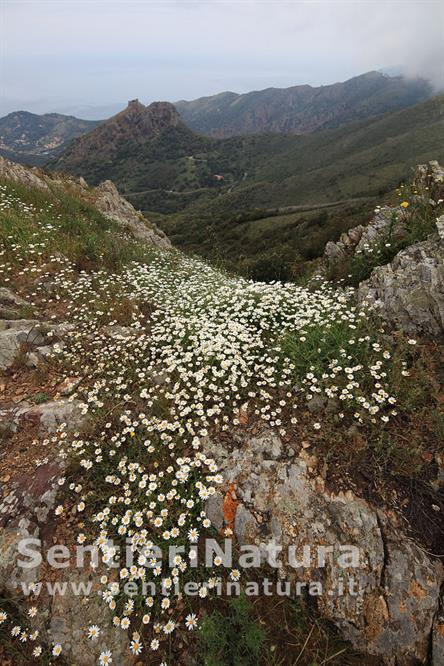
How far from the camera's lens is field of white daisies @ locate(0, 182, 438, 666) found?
3.76 meters

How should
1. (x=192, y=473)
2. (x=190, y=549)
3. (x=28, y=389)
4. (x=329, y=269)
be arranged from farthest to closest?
(x=329, y=269)
(x=28, y=389)
(x=192, y=473)
(x=190, y=549)

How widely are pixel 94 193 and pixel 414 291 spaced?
2135 centimetres

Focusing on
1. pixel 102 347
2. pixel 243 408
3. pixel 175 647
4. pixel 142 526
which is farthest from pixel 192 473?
pixel 102 347

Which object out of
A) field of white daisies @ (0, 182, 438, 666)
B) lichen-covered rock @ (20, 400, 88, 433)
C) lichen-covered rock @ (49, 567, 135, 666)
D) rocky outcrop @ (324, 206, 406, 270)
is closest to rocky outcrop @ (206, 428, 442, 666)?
field of white daisies @ (0, 182, 438, 666)

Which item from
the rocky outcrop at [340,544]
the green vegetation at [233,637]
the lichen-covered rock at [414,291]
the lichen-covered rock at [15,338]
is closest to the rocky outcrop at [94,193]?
the lichen-covered rock at [15,338]

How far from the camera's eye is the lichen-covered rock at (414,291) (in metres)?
6.18

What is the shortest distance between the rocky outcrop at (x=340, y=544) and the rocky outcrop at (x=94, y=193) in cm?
1526

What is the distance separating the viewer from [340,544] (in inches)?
155

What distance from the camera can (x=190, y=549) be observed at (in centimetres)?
401

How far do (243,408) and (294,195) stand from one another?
18458cm

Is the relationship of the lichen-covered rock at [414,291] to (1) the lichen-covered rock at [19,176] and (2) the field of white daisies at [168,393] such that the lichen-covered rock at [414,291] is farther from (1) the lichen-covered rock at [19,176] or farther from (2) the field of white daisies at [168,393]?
(1) the lichen-covered rock at [19,176]

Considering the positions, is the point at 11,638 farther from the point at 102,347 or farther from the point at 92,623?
the point at 102,347

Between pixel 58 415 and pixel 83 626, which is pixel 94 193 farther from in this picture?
pixel 83 626

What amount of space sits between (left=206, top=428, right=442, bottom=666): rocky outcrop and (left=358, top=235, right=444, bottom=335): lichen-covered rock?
135 inches
